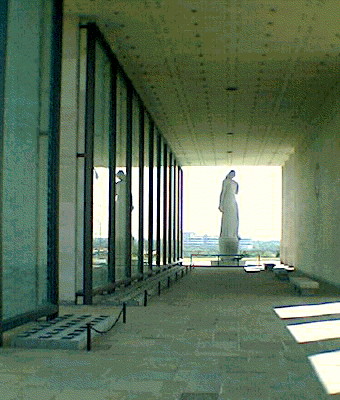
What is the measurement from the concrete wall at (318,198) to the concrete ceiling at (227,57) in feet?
2.48

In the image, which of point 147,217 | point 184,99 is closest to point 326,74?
point 184,99

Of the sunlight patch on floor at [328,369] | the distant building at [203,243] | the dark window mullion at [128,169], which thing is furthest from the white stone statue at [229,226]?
the sunlight patch on floor at [328,369]

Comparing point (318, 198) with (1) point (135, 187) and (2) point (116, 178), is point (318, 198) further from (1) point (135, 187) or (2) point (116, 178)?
(2) point (116, 178)

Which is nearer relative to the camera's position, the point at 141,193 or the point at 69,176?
the point at 69,176

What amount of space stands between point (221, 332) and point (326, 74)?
33.6 ft

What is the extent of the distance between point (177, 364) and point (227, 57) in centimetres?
1027

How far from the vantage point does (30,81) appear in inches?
360

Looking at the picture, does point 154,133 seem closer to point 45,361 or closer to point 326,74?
point 326,74

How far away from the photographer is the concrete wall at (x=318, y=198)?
64.4ft

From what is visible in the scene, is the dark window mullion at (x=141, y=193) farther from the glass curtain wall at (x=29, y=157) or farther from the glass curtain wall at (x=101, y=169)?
the glass curtain wall at (x=29, y=157)

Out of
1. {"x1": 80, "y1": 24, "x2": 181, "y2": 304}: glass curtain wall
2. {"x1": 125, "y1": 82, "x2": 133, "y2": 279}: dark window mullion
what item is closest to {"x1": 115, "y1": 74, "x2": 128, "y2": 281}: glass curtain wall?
{"x1": 80, "y1": 24, "x2": 181, "y2": 304}: glass curtain wall

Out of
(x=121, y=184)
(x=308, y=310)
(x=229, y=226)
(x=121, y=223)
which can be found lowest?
(x=308, y=310)

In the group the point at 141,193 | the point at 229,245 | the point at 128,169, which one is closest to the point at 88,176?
the point at 128,169

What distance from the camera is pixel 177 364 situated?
6.80m
